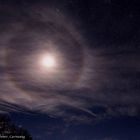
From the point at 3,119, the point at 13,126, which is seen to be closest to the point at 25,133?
the point at 13,126

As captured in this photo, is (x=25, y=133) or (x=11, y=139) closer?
(x=11, y=139)

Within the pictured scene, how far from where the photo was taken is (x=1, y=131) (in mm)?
111938

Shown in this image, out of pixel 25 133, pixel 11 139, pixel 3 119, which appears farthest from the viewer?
pixel 3 119

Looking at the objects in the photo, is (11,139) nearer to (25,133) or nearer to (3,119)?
(25,133)

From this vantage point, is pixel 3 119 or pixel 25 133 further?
pixel 3 119

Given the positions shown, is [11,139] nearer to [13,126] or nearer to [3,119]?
[13,126]

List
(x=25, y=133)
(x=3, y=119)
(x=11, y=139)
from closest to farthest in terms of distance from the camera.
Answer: (x=11, y=139) → (x=25, y=133) → (x=3, y=119)

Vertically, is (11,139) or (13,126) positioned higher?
(13,126)

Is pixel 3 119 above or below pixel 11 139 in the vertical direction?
above

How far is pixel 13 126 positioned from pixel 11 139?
12.5 m

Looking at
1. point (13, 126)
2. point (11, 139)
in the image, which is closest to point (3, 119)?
point (13, 126)

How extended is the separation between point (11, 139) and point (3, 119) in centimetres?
2076

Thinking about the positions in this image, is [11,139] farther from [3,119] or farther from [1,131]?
[3,119]

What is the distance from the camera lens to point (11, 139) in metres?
107
